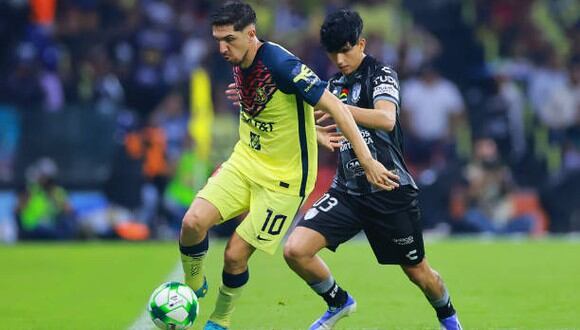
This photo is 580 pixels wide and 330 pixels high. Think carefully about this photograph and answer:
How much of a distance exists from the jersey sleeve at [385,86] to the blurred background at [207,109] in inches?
424

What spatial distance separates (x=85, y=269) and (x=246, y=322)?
542 cm

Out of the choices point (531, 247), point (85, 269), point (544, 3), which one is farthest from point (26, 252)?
point (544, 3)

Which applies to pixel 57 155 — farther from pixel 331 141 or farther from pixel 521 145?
pixel 331 141

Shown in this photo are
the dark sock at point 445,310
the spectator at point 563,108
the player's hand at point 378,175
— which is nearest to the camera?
the player's hand at point 378,175

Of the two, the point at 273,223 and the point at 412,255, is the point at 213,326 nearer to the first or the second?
the point at 273,223

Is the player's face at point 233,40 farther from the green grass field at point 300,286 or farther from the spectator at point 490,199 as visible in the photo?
the spectator at point 490,199

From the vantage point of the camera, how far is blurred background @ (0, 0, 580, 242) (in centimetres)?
1916

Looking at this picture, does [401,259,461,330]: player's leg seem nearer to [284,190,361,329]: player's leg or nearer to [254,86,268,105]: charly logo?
[284,190,361,329]: player's leg

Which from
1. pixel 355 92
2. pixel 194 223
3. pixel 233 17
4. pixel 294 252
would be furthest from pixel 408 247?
pixel 233 17

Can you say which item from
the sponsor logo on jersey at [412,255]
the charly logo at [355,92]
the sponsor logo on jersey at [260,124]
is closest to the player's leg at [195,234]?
the sponsor logo on jersey at [260,124]

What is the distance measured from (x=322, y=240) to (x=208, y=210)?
87 cm

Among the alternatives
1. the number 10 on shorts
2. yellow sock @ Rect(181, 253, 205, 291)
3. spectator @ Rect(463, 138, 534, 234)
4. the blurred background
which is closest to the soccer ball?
yellow sock @ Rect(181, 253, 205, 291)

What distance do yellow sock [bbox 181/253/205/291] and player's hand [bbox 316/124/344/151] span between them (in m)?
1.22

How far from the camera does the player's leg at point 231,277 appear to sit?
8359mm
